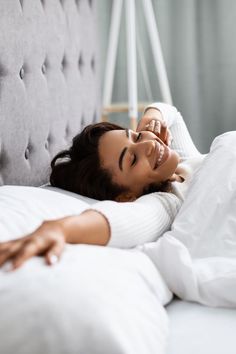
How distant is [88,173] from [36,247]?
753mm

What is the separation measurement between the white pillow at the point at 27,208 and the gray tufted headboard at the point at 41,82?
16.1 inches

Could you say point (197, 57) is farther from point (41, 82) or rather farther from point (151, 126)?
point (41, 82)

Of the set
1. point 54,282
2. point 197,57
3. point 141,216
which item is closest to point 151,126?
point 141,216

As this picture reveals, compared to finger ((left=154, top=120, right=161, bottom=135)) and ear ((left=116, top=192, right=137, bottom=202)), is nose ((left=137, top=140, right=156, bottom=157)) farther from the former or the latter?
finger ((left=154, top=120, right=161, bottom=135))

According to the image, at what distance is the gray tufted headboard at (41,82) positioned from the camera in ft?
5.15

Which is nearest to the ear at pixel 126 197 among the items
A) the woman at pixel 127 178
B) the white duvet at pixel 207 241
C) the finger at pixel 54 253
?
the woman at pixel 127 178

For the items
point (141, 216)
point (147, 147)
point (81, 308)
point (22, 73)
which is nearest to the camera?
point (81, 308)

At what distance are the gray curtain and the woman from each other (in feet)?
4.65

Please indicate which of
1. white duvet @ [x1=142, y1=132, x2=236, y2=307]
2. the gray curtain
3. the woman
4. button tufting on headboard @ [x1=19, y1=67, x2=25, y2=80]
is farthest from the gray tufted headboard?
the gray curtain

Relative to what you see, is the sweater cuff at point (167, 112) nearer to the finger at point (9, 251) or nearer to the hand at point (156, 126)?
the hand at point (156, 126)

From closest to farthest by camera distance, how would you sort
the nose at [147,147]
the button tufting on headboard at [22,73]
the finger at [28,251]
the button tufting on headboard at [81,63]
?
1. the finger at [28,251]
2. the nose at [147,147]
3. the button tufting on headboard at [22,73]
4. the button tufting on headboard at [81,63]

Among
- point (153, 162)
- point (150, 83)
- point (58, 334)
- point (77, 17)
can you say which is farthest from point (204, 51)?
point (58, 334)

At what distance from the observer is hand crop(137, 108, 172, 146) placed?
1.80 m

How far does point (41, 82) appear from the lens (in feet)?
5.83
